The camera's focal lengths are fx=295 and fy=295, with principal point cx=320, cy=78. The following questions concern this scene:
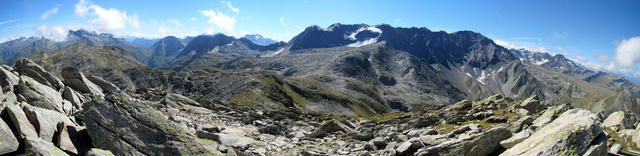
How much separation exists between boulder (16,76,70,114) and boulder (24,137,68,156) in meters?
8.63

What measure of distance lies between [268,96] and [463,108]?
116610 millimetres

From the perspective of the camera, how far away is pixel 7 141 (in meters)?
9.98

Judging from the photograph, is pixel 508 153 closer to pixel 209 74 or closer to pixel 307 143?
Answer: pixel 307 143

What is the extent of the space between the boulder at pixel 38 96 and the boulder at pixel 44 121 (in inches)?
202

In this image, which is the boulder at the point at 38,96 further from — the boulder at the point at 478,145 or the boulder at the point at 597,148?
the boulder at the point at 597,148

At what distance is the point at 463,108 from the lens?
4738 centimetres

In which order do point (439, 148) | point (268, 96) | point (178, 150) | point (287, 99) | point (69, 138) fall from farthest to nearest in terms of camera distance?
point (287, 99) < point (268, 96) < point (439, 148) < point (178, 150) < point (69, 138)

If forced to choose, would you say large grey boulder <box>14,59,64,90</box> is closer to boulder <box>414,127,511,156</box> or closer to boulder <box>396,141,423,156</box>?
boulder <box>396,141,423,156</box>

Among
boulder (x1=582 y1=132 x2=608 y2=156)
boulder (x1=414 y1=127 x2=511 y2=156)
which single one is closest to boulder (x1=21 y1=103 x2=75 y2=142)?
boulder (x1=414 y1=127 x2=511 y2=156)

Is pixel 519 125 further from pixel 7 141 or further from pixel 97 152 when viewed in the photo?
pixel 7 141

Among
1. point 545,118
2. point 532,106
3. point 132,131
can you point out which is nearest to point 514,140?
point 545,118

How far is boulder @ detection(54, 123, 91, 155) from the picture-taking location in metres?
11.7

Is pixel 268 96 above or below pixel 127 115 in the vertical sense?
below

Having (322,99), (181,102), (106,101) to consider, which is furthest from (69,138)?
(322,99)
